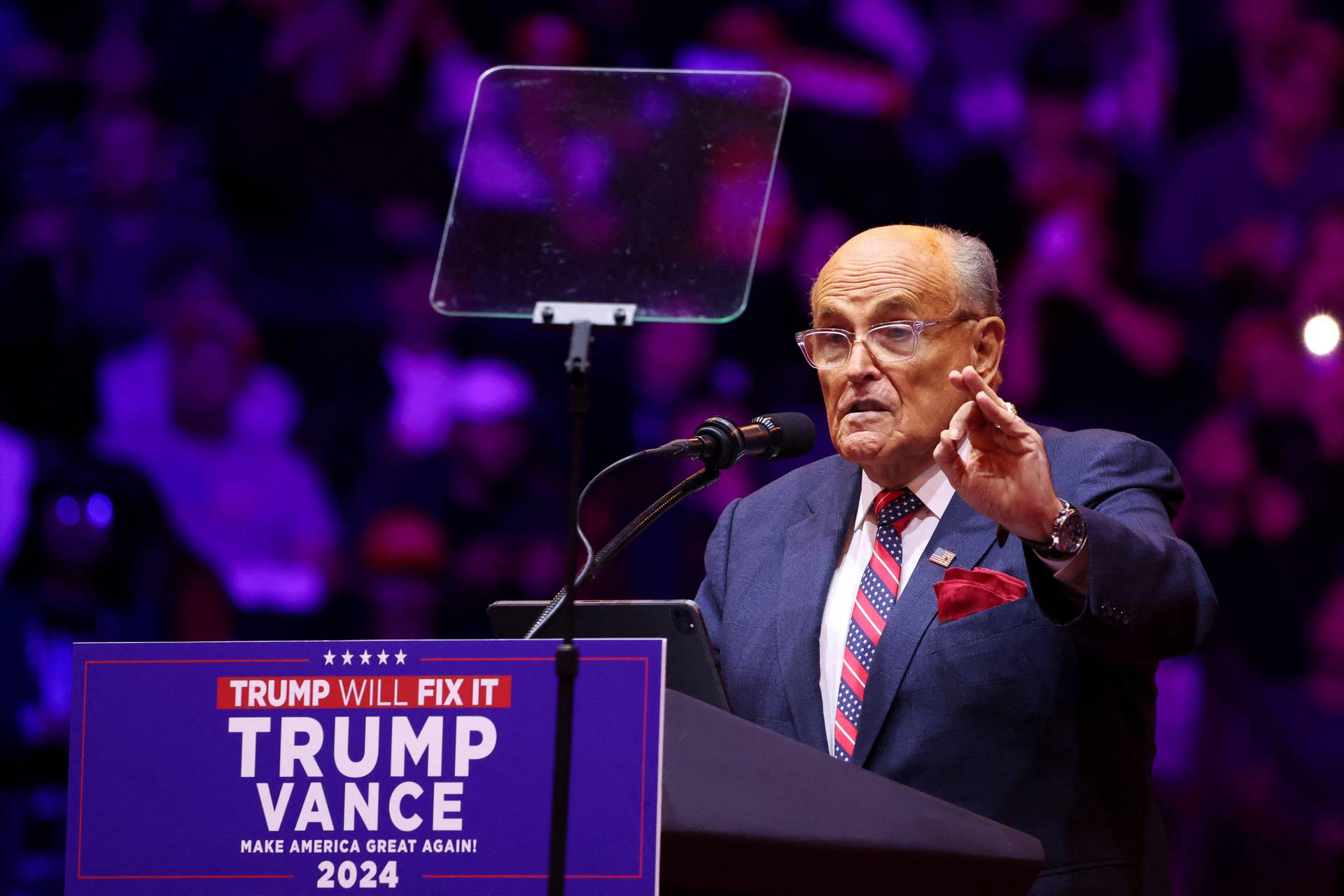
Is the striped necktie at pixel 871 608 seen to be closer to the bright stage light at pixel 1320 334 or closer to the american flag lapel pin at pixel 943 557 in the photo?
the american flag lapel pin at pixel 943 557

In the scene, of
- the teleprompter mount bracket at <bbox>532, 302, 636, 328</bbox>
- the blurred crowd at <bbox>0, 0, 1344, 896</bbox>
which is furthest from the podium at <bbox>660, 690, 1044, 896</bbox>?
the blurred crowd at <bbox>0, 0, 1344, 896</bbox>

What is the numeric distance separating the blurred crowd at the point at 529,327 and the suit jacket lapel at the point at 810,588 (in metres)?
1.65

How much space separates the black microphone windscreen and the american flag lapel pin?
0.27 meters

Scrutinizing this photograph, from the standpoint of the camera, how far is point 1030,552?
152cm

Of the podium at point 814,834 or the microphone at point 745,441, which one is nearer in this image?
the podium at point 814,834

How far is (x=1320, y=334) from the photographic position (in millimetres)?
3660

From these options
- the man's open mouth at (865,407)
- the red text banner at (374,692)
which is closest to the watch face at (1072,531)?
the man's open mouth at (865,407)

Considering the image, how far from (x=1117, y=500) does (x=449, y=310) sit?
0.88 m

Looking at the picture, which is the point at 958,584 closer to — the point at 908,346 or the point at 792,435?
the point at 792,435

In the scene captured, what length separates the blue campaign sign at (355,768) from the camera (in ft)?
3.82

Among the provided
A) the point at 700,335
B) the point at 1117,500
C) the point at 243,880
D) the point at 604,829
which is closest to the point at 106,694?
the point at 243,880

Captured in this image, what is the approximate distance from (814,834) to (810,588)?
72cm

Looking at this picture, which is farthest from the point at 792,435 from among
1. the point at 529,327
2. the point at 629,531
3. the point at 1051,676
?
the point at 529,327

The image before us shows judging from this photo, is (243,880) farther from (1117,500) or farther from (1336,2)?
(1336,2)
